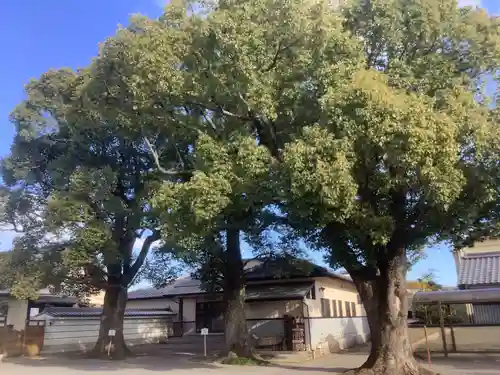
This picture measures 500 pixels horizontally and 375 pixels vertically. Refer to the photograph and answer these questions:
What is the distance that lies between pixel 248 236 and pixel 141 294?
16.8 m

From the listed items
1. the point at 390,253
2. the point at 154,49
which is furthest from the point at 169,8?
the point at 390,253

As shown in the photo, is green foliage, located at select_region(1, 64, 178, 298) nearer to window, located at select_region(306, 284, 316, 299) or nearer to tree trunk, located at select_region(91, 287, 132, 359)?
tree trunk, located at select_region(91, 287, 132, 359)

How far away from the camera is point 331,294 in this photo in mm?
25891

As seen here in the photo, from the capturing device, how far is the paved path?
14.7m

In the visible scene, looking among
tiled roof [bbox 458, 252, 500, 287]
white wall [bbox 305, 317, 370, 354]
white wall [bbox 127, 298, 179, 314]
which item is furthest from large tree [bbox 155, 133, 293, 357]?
white wall [bbox 127, 298, 179, 314]

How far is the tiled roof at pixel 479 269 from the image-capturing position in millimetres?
22672

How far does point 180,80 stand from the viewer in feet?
38.1

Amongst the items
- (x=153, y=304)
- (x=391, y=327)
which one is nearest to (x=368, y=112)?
(x=391, y=327)

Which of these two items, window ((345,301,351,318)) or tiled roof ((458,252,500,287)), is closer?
tiled roof ((458,252,500,287))

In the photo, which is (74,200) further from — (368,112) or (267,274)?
(368,112)

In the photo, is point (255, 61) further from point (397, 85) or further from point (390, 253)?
point (390, 253)

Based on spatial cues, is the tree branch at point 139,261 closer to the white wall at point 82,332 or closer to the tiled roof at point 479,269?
the white wall at point 82,332

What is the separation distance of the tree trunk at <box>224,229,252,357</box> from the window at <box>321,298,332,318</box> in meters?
6.46

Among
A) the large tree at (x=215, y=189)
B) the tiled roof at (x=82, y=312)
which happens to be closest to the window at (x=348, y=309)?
the tiled roof at (x=82, y=312)
